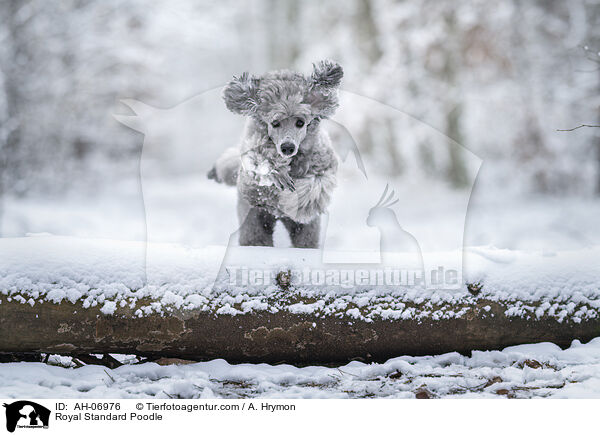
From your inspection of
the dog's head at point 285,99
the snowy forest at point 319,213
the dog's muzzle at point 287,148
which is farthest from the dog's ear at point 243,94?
the snowy forest at point 319,213

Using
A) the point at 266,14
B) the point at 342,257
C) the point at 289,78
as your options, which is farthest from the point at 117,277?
the point at 266,14

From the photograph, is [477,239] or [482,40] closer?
[477,239]

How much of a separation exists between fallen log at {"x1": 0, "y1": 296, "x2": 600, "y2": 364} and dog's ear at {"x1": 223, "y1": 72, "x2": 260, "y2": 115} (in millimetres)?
1057

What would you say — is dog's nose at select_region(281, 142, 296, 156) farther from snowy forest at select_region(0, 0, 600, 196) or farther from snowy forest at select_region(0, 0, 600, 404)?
snowy forest at select_region(0, 0, 600, 196)

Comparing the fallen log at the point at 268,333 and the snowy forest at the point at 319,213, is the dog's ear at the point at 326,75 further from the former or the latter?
the fallen log at the point at 268,333

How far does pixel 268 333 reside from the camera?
2.43 metres

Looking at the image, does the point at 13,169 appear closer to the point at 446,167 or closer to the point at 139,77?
the point at 139,77

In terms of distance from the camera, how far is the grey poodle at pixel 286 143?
2590mm

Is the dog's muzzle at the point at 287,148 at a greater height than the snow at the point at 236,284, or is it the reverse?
the dog's muzzle at the point at 287,148

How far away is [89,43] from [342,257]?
339 inches

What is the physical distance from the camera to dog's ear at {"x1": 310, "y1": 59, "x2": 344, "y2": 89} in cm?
267

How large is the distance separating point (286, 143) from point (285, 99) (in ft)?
0.77

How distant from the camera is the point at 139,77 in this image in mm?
10953

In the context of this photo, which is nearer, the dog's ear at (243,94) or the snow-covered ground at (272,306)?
the snow-covered ground at (272,306)
